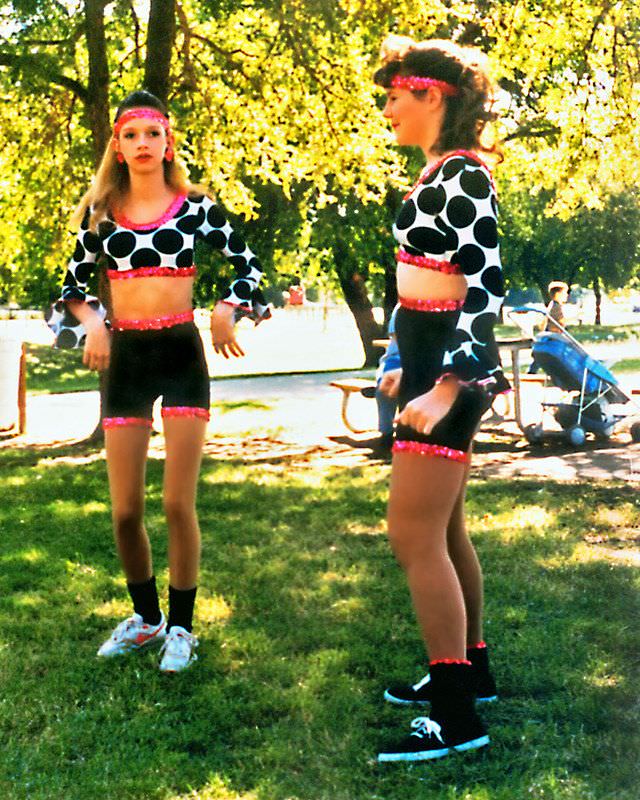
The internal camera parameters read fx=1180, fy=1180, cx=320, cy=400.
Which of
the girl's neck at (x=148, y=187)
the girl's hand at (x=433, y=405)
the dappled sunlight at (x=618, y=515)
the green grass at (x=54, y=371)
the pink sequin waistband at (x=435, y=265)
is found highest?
the girl's neck at (x=148, y=187)

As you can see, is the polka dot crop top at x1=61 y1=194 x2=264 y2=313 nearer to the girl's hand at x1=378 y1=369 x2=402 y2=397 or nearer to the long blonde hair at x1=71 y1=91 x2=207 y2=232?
the long blonde hair at x1=71 y1=91 x2=207 y2=232

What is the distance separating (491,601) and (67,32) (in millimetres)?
9860

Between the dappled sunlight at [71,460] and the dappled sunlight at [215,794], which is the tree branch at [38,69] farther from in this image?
the dappled sunlight at [215,794]

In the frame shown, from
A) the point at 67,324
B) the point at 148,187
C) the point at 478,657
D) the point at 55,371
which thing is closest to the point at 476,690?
the point at 478,657

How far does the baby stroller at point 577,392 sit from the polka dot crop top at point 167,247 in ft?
19.3

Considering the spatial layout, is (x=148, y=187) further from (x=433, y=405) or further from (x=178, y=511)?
(x=433, y=405)

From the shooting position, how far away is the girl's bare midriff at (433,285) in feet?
11.5

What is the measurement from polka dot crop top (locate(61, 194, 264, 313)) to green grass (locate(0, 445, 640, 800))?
1.40 m

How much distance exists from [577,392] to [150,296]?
24.9 ft

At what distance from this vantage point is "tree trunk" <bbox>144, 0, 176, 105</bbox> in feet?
35.8

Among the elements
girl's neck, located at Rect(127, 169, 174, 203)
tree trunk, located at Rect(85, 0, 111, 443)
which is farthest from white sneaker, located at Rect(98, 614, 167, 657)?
tree trunk, located at Rect(85, 0, 111, 443)

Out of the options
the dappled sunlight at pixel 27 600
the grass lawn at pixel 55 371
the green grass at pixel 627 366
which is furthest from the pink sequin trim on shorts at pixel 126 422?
the grass lawn at pixel 55 371

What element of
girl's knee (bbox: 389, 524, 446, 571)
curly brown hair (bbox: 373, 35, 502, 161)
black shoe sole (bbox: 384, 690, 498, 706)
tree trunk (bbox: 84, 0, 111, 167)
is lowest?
black shoe sole (bbox: 384, 690, 498, 706)

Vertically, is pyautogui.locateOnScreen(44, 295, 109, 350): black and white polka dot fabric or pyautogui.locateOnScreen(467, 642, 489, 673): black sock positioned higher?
pyautogui.locateOnScreen(44, 295, 109, 350): black and white polka dot fabric
